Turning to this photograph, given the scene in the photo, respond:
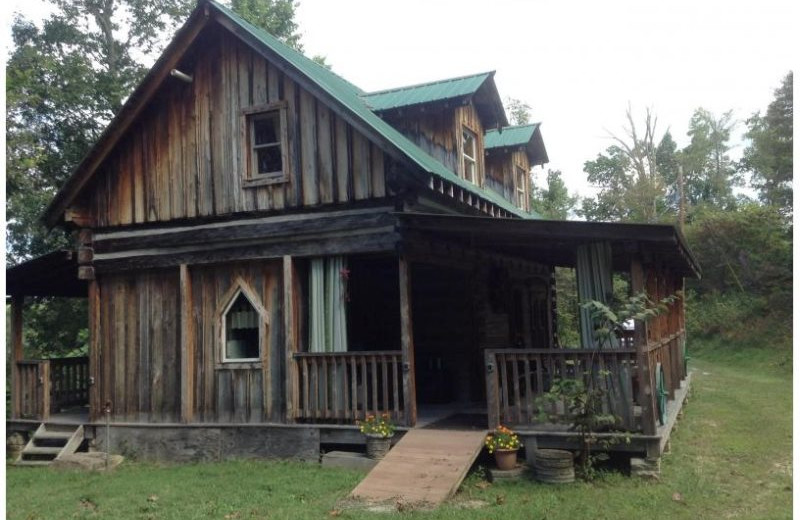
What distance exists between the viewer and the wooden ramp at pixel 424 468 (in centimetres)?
822

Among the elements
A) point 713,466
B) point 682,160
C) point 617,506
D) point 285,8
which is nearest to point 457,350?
point 713,466

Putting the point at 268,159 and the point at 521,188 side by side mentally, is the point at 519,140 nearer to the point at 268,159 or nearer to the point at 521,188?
the point at 521,188

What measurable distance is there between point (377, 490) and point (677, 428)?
6466mm

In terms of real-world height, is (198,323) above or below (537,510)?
above

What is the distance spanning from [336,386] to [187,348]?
119 inches

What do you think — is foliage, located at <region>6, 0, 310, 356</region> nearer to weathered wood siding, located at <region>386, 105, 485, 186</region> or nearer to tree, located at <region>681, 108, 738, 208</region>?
weathered wood siding, located at <region>386, 105, 485, 186</region>

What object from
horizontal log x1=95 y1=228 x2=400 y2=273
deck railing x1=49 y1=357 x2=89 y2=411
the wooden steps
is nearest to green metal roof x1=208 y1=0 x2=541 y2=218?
horizontal log x1=95 y1=228 x2=400 y2=273

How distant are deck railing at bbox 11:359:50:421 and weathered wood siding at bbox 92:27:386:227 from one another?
314 centimetres

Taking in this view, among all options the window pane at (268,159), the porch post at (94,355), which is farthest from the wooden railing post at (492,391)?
the porch post at (94,355)

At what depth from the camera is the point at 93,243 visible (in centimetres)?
1309

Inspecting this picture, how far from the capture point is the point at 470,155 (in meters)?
15.0

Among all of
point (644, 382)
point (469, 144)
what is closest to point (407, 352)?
point (644, 382)

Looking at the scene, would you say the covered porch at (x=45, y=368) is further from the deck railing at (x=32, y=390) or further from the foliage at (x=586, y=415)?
the foliage at (x=586, y=415)

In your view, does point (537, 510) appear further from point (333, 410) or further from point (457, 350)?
point (457, 350)
